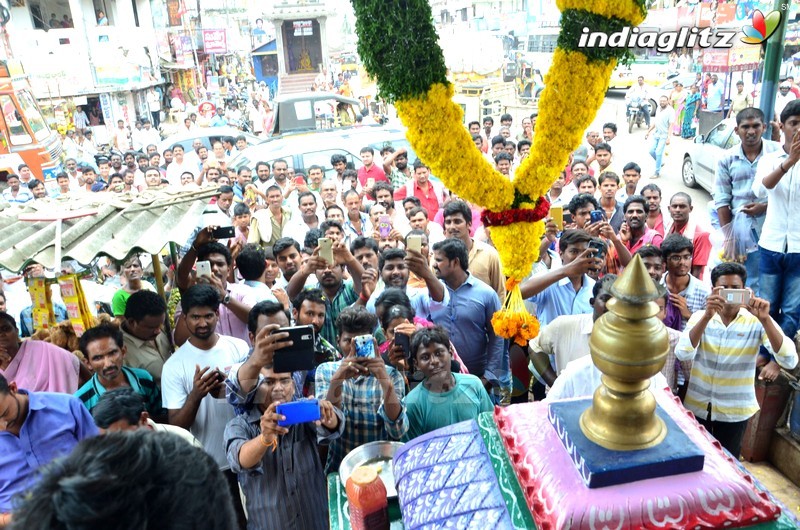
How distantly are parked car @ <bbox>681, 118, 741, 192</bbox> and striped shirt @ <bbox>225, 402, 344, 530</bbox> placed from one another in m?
8.97

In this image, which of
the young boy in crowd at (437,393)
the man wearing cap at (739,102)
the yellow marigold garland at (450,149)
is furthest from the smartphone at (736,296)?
the man wearing cap at (739,102)

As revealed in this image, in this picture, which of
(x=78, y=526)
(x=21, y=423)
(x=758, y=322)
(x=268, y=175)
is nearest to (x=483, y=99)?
(x=268, y=175)

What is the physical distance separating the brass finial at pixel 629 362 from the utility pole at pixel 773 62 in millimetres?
5008

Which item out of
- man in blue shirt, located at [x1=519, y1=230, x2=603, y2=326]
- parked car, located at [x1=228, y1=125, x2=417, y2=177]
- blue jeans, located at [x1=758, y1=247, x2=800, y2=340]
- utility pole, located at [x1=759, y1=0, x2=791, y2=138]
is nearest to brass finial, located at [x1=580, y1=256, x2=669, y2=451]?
man in blue shirt, located at [x1=519, y1=230, x2=603, y2=326]

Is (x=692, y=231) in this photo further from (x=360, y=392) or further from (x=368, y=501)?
(x=368, y=501)

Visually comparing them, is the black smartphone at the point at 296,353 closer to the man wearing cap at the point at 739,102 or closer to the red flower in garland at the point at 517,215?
the red flower in garland at the point at 517,215

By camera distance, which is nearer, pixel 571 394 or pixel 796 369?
pixel 571 394

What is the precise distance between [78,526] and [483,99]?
15.4 meters

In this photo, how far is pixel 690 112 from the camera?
17.1m

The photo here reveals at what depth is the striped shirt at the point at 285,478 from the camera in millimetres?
2734

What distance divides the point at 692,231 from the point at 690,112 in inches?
555

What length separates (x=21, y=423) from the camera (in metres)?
2.74

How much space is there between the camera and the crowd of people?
108 inches

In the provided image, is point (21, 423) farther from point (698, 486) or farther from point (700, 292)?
point (700, 292)
